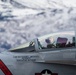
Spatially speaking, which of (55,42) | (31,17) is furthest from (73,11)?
(55,42)

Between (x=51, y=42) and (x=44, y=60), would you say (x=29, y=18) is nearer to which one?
(x=51, y=42)

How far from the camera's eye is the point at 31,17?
38.0 feet

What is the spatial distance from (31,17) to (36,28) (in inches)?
24.9

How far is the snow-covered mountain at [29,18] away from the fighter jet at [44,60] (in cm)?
514

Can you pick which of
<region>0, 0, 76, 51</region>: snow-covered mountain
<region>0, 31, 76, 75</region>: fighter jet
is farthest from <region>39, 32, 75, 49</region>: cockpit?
<region>0, 0, 76, 51</region>: snow-covered mountain

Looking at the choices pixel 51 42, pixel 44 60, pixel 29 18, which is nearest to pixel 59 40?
pixel 51 42

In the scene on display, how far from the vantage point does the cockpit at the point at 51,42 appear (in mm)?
5438

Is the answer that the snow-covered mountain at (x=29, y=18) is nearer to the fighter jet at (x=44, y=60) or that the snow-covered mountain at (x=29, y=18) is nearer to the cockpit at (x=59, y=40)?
the cockpit at (x=59, y=40)

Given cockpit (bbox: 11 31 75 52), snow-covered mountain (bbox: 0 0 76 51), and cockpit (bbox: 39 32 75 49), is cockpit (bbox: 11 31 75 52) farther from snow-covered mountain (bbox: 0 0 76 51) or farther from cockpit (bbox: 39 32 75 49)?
snow-covered mountain (bbox: 0 0 76 51)

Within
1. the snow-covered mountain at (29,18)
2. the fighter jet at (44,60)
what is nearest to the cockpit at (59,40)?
the fighter jet at (44,60)

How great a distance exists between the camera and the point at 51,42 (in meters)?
5.49

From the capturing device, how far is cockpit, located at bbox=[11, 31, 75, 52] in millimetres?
5438

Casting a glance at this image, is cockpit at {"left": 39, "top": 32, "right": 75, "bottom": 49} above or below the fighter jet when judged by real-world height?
above

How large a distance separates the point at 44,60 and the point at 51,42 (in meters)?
0.38
